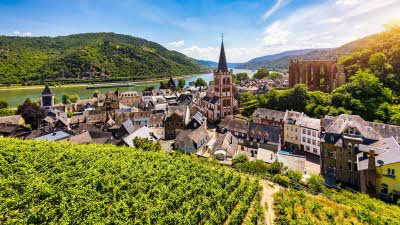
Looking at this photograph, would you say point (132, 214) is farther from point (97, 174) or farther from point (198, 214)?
point (97, 174)

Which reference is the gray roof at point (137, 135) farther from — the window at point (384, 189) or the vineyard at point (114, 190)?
the window at point (384, 189)

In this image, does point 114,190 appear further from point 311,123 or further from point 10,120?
point 10,120

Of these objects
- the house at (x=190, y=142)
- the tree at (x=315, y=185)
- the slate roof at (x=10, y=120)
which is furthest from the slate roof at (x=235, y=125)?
the slate roof at (x=10, y=120)

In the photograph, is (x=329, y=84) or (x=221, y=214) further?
(x=329, y=84)

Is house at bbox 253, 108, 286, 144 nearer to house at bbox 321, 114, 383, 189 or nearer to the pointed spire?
house at bbox 321, 114, 383, 189

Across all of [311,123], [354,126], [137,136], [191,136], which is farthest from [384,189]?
[137,136]

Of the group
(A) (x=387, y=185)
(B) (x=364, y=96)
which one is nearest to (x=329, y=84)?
(B) (x=364, y=96)

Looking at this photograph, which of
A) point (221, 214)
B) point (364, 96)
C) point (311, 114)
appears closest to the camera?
point (221, 214)
